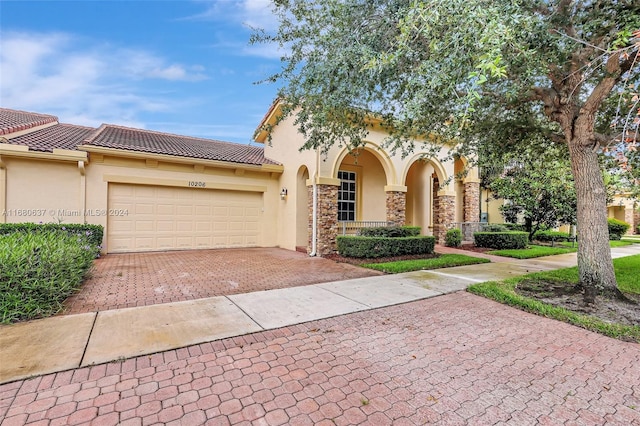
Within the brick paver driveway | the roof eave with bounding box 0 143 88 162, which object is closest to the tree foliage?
the brick paver driveway

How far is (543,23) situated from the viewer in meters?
5.03

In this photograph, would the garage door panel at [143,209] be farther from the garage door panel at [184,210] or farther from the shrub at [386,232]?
A: the shrub at [386,232]

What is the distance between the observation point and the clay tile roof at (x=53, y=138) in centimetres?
966

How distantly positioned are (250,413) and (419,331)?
101 inches

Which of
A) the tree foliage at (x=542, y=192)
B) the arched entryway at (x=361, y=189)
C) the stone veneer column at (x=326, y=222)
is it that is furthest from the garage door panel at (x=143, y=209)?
the tree foliage at (x=542, y=192)

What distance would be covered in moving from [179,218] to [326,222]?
18.9 feet

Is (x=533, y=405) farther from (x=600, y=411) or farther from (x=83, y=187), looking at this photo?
(x=83, y=187)

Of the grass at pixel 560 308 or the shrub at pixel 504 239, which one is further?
the shrub at pixel 504 239

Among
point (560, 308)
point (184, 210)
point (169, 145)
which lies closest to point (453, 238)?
point (560, 308)

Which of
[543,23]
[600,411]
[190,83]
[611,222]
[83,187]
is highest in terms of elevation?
[190,83]

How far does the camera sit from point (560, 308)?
16.5ft

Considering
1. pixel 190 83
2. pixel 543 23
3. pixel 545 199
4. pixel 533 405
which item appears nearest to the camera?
pixel 533 405

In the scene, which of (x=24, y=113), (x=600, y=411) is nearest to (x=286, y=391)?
(x=600, y=411)

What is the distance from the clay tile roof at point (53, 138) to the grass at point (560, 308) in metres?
12.8
